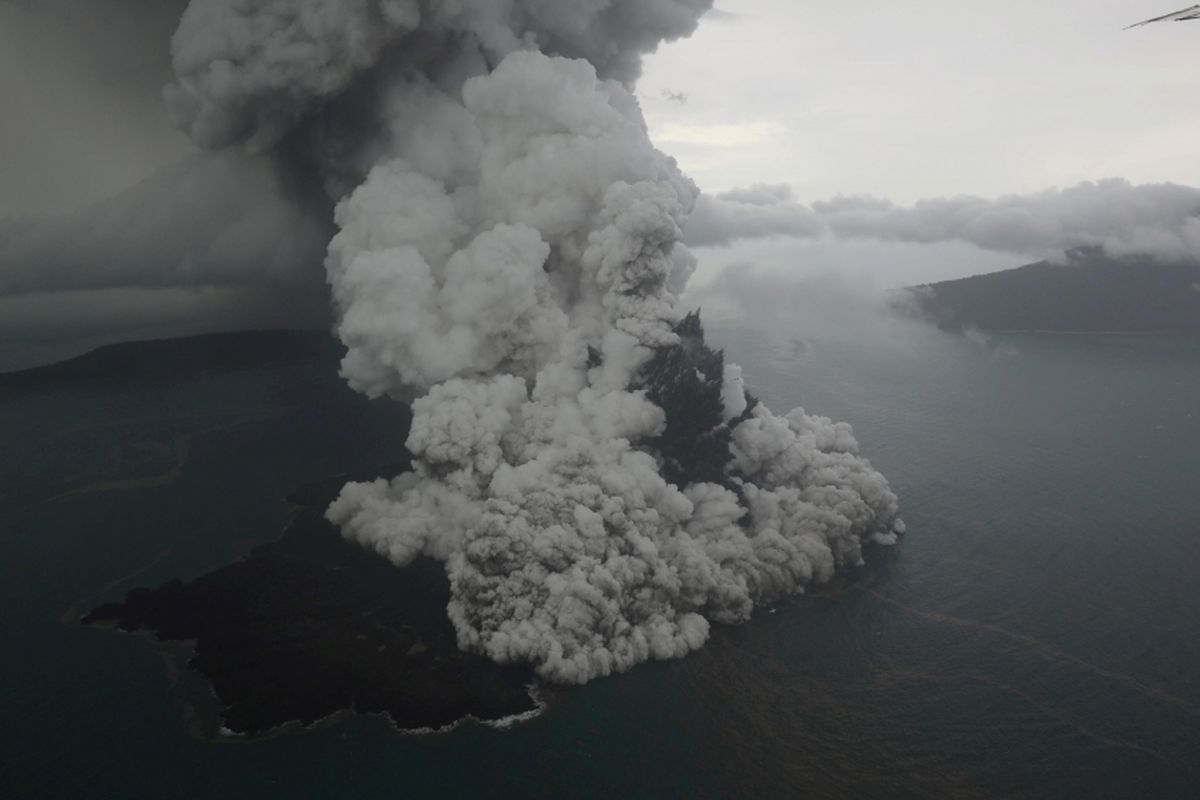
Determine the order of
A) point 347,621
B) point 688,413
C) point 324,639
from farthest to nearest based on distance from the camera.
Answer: point 688,413 < point 347,621 < point 324,639

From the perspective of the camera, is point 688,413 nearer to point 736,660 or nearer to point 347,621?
point 736,660

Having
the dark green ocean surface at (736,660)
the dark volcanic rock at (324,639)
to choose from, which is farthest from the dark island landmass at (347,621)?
the dark green ocean surface at (736,660)

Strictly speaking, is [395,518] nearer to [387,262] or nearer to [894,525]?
[387,262]

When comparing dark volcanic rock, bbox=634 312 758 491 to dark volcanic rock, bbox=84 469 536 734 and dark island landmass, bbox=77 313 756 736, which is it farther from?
dark volcanic rock, bbox=84 469 536 734

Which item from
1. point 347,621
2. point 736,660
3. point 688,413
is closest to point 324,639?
point 347,621

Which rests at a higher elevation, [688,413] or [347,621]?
[688,413]

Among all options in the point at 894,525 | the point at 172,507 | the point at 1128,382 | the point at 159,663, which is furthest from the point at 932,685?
the point at 1128,382
